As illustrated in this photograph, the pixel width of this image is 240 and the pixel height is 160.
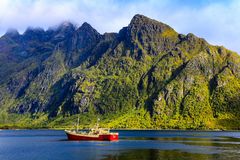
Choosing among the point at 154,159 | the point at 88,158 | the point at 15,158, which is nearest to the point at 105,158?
the point at 88,158

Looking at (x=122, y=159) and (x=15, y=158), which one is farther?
(x=15, y=158)

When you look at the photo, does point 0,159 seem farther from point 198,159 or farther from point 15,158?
point 198,159

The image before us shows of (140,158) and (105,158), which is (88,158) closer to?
(105,158)

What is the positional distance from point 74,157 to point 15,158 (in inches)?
932

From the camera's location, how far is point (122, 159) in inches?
5295

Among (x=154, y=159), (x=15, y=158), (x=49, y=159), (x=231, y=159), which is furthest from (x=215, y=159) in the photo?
(x=15, y=158)

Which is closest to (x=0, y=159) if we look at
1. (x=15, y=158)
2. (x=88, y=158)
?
(x=15, y=158)

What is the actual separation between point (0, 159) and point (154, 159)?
59947 millimetres

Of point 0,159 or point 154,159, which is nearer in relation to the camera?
point 154,159

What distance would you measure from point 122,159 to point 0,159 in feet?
159

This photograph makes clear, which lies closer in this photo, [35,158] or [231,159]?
[231,159]

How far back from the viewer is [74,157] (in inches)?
5782

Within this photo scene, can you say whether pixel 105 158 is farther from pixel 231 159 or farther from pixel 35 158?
pixel 231 159

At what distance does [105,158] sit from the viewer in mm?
138500
